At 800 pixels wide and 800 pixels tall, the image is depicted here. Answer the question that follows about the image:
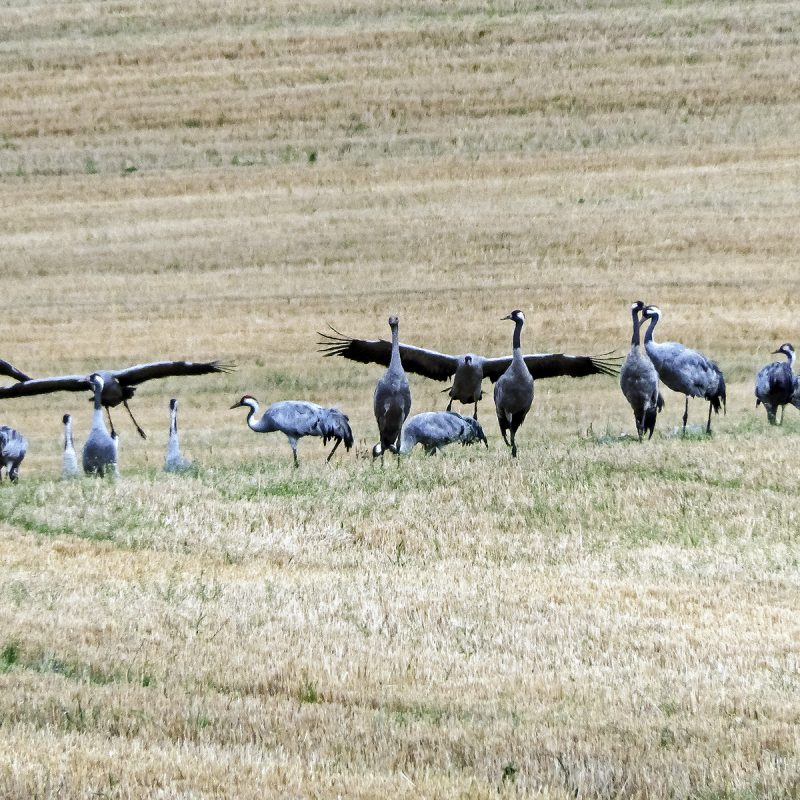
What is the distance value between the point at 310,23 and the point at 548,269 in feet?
50.2

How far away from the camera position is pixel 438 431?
16125mm

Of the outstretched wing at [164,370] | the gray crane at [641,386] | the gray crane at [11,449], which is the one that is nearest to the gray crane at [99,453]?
the gray crane at [11,449]

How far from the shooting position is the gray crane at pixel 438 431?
16.1 m

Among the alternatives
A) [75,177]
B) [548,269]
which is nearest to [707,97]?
[548,269]

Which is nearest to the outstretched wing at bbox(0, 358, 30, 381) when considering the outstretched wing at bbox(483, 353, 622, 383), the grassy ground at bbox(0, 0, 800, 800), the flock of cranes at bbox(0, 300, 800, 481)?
the flock of cranes at bbox(0, 300, 800, 481)

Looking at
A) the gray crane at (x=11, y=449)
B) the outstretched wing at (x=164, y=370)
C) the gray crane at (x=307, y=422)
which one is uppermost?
the outstretched wing at (x=164, y=370)

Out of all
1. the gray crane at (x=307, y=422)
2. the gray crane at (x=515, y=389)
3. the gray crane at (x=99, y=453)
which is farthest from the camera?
the gray crane at (x=307, y=422)

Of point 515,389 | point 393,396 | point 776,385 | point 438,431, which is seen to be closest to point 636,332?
point 515,389

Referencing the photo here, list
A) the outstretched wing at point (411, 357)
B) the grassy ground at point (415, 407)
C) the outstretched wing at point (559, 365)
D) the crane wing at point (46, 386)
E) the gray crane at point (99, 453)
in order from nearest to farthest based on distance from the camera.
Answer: the grassy ground at point (415, 407) < the gray crane at point (99, 453) < the outstretched wing at point (559, 365) < the outstretched wing at point (411, 357) < the crane wing at point (46, 386)

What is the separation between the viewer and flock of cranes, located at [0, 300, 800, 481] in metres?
15.1

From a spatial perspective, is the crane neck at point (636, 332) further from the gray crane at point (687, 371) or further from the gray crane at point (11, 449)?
the gray crane at point (11, 449)

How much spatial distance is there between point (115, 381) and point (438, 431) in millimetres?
4083

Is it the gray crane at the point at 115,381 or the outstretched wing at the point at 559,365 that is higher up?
the outstretched wing at the point at 559,365

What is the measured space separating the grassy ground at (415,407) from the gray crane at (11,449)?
64 centimetres
